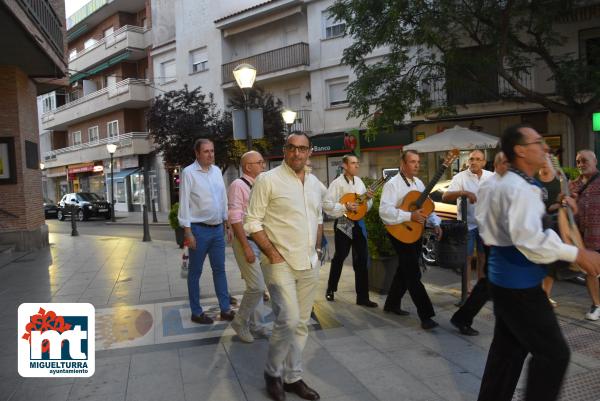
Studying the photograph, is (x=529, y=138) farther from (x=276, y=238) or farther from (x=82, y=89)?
(x=82, y=89)

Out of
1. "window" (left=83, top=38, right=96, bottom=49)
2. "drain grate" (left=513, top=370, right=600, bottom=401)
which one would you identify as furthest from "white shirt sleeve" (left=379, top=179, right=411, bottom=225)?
"window" (left=83, top=38, right=96, bottom=49)

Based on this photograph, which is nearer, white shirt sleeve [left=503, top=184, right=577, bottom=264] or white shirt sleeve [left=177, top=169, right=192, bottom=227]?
white shirt sleeve [left=503, top=184, right=577, bottom=264]

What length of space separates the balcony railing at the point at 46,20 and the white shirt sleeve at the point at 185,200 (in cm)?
664

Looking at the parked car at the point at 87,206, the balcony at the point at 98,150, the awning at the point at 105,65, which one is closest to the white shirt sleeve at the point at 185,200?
the parked car at the point at 87,206

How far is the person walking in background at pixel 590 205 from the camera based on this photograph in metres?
5.33

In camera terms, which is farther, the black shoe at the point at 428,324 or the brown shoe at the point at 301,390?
the black shoe at the point at 428,324

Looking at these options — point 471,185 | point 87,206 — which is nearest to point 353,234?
point 471,185

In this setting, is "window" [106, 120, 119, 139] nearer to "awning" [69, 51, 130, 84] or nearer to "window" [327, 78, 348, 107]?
"awning" [69, 51, 130, 84]

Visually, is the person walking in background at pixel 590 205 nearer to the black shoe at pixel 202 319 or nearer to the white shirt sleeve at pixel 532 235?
the white shirt sleeve at pixel 532 235

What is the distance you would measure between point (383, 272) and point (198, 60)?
2519 cm

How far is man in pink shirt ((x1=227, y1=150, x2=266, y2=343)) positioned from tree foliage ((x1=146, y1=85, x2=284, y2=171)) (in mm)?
15982

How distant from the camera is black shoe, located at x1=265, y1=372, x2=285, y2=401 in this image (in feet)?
11.4

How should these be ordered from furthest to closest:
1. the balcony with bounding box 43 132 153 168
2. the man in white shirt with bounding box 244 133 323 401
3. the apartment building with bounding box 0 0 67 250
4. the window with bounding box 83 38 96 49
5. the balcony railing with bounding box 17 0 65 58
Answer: the window with bounding box 83 38 96 49 < the balcony with bounding box 43 132 153 168 < the apartment building with bounding box 0 0 67 250 < the balcony railing with bounding box 17 0 65 58 < the man in white shirt with bounding box 244 133 323 401

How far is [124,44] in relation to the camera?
3241 centimetres
